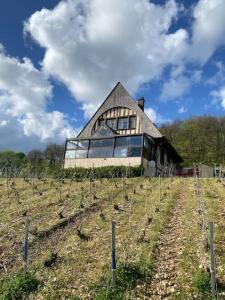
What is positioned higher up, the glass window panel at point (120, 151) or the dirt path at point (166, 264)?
the glass window panel at point (120, 151)

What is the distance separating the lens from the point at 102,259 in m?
10.0

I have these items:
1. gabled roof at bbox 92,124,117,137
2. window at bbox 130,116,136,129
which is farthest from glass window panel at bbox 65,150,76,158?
window at bbox 130,116,136,129

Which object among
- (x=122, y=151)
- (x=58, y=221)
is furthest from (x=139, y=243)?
(x=122, y=151)

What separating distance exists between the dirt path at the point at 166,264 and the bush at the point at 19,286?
268 centimetres

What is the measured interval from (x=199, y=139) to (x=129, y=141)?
4351 centimetres

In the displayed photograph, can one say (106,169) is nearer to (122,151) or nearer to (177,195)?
(122,151)

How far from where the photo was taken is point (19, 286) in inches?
331

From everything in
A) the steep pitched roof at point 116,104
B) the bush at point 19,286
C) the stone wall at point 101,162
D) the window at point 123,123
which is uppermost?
the steep pitched roof at point 116,104

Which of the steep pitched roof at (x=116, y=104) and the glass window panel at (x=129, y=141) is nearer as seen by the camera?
the glass window panel at (x=129, y=141)

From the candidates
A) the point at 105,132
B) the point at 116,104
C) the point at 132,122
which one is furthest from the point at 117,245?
the point at 116,104

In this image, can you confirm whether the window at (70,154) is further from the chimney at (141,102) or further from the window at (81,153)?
the chimney at (141,102)

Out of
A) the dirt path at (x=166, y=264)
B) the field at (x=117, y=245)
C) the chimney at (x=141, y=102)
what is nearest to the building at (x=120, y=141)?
the chimney at (x=141, y=102)

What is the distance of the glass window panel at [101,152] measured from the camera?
110 feet

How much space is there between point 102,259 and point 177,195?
10507 mm
